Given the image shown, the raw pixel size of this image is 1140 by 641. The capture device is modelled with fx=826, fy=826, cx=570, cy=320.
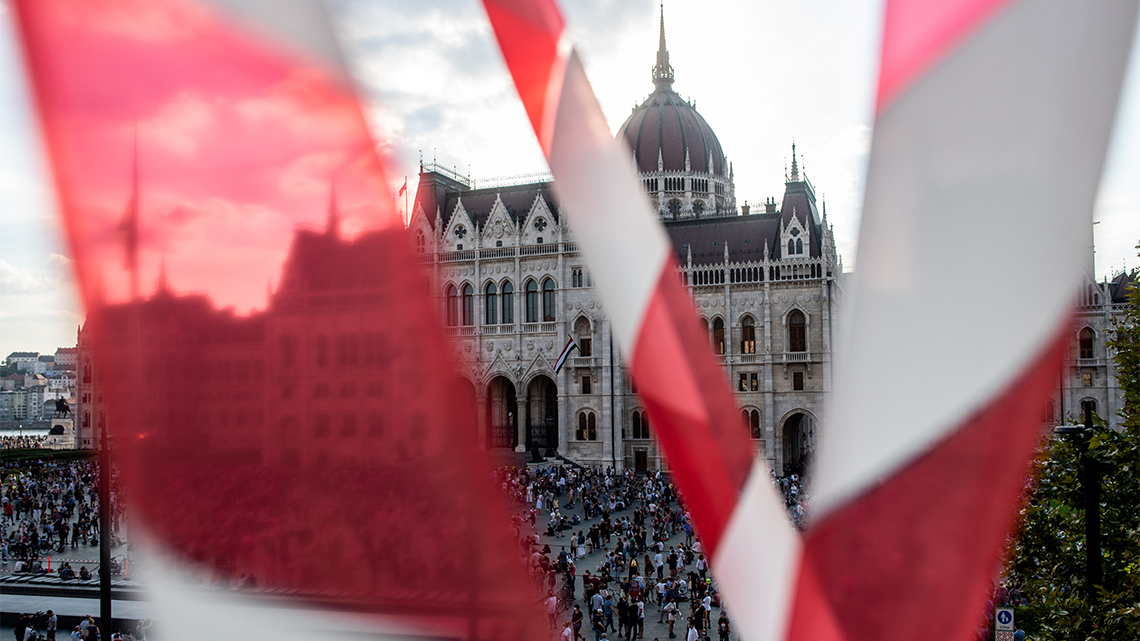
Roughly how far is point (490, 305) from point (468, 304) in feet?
3.96

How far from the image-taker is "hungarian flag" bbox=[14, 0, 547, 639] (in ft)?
3.47

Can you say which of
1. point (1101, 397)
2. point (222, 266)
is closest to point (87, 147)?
point (222, 266)

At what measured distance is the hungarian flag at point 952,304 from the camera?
89 centimetres

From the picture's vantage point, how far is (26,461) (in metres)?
35.2

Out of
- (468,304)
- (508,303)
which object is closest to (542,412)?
(508,303)

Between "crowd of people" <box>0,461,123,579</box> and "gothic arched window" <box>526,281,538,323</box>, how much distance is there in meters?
19.7

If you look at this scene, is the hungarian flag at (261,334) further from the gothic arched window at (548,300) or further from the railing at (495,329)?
the railing at (495,329)

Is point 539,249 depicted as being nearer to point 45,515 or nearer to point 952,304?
point 45,515

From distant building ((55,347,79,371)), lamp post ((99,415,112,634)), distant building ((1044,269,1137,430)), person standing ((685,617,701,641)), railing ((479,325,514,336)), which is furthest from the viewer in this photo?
railing ((479,325,514,336))

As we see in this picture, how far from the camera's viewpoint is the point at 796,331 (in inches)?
1467

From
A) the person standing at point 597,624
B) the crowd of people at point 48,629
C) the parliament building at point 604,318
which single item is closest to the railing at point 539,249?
the parliament building at point 604,318

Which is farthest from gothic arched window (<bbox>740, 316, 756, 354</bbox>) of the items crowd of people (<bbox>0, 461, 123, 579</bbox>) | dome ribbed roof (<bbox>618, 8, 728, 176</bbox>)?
crowd of people (<bbox>0, 461, 123, 579</bbox>)

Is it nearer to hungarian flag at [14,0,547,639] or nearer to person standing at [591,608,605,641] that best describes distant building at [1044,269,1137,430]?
person standing at [591,608,605,641]

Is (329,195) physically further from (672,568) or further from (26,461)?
(26,461)
